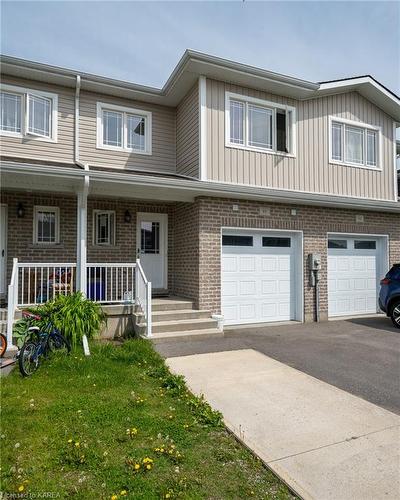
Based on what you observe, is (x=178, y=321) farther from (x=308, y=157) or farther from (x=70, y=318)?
(x=308, y=157)

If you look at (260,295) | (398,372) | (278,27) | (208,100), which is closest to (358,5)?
(278,27)

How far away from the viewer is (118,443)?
10.6 ft

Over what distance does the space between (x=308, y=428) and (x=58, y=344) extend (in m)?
4.23

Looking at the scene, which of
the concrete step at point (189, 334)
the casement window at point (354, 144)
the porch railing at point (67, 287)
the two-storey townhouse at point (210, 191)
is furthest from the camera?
the casement window at point (354, 144)

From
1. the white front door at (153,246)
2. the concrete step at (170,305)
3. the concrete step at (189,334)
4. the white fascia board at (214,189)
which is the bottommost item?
the concrete step at (189,334)

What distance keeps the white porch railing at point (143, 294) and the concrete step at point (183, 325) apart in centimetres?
27

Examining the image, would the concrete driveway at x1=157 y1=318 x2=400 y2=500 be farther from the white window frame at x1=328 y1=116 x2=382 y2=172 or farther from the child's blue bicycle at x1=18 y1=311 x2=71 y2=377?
the white window frame at x1=328 y1=116 x2=382 y2=172

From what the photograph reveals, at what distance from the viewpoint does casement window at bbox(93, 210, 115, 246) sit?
30.7 ft

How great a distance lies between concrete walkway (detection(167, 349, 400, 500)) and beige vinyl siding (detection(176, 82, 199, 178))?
5261 millimetres

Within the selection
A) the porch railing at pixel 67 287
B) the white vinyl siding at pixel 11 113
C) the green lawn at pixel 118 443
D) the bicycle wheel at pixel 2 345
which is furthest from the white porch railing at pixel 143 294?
the white vinyl siding at pixel 11 113

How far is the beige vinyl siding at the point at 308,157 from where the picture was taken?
8688 millimetres

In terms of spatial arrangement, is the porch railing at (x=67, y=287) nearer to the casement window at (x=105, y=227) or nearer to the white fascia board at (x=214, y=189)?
the casement window at (x=105, y=227)

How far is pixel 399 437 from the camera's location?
332 cm

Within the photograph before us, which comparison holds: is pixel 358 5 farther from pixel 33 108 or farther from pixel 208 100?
pixel 33 108
